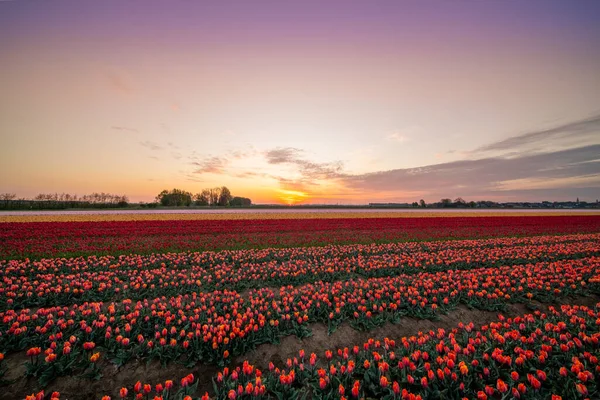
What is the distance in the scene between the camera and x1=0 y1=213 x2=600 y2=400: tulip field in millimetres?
4078

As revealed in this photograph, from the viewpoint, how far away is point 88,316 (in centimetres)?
629

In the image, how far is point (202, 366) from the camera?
5.07 metres

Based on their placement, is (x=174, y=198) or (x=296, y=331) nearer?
(x=296, y=331)

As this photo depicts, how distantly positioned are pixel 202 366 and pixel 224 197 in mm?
135464

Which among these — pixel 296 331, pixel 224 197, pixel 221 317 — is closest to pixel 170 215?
pixel 221 317

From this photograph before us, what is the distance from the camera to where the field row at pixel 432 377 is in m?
3.69

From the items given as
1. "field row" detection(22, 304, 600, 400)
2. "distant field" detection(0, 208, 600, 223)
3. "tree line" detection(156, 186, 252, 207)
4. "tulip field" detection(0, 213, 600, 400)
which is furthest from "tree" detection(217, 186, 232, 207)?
"field row" detection(22, 304, 600, 400)

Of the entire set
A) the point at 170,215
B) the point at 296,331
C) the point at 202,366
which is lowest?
the point at 202,366

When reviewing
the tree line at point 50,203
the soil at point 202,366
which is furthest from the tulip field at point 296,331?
the tree line at point 50,203

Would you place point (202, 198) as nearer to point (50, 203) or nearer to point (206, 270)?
point (50, 203)

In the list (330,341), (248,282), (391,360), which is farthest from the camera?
(248,282)

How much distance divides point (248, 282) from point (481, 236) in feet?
72.2

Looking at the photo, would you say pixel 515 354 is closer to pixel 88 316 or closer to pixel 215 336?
pixel 215 336

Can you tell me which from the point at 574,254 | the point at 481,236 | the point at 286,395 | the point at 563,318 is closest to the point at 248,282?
the point at 286,395
